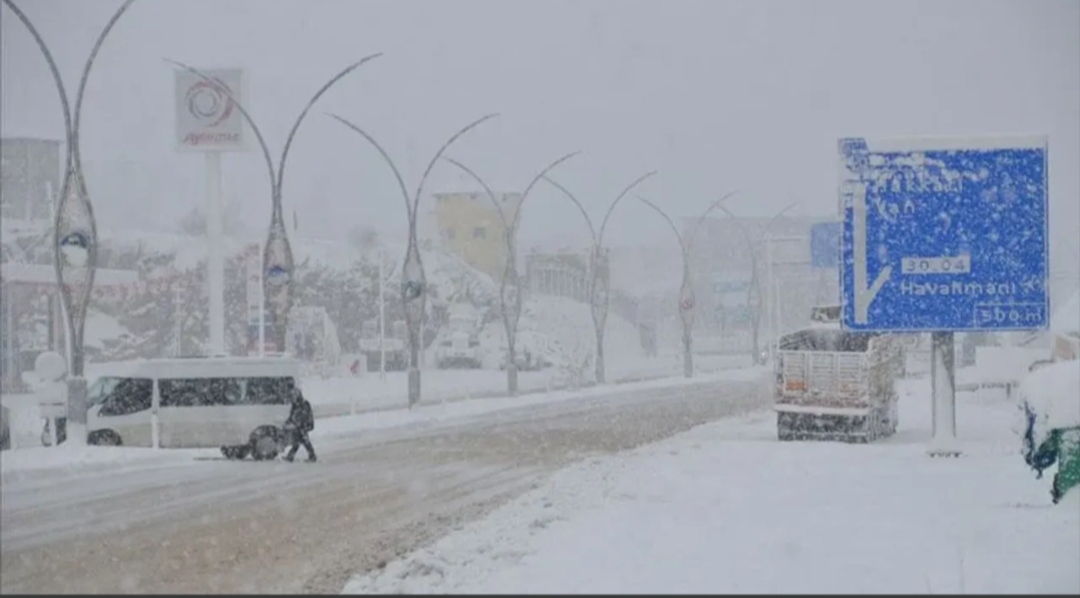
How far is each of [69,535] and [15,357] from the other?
4554cm

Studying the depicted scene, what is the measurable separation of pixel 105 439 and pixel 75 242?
3906 millimetres

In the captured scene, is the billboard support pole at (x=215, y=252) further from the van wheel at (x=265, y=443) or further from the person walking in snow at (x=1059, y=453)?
the person walking in snow at (x=1059, y=453)

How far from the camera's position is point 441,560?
511 inches

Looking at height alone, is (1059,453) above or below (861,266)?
below

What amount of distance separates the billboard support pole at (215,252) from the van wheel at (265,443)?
2115cm

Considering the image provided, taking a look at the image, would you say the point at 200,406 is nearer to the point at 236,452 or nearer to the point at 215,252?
the point at 236,452

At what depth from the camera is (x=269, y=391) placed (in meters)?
28.2

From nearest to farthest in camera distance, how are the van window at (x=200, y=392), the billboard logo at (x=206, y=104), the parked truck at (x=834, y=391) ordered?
the van window at (x=200, y=392) < the parked truck at (x=834, y=391) < the billboard logo at (x=206, y=104)

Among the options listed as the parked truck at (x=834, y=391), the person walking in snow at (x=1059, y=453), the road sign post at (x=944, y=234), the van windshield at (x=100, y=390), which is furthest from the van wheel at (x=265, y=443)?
the person walking in snow at (x=1059, y=453)

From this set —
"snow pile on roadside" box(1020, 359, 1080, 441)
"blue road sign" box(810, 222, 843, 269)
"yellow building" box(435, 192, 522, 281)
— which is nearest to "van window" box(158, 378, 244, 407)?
"snow pile on roadside" box(1020, 359, 1080, 441)

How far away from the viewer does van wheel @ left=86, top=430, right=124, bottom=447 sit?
1136 inches

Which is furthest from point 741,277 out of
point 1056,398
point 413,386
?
point 1056,398

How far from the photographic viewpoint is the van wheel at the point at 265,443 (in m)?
28.0

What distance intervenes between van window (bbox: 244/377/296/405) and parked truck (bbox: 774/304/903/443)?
9563 millimetres
